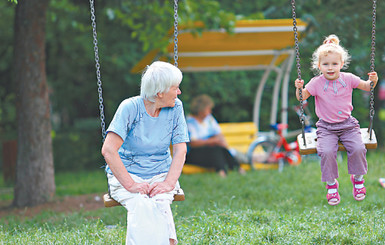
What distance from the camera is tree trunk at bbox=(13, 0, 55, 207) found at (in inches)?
259

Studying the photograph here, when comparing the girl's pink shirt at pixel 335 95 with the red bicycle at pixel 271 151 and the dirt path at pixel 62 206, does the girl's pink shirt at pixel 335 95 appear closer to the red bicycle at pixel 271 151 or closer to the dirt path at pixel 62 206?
the dirt path at pixel 62 206

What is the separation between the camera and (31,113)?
6.63m

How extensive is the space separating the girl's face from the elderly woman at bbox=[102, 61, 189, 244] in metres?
1.31

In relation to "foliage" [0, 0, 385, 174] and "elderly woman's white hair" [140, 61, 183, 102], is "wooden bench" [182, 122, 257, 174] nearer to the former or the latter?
"foliage" [0, 0, 385, 174]

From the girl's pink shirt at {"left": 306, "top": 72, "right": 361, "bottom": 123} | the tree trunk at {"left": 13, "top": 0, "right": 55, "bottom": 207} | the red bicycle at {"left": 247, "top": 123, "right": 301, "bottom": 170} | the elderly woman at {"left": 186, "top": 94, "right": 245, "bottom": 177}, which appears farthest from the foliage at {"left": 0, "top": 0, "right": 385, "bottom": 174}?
the girl's pink shirt at {"left": 306, "top": 72, "right": 361, "bottom": 123}

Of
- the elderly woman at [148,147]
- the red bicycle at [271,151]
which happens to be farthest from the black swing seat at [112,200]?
the red bicycle at [271,151]

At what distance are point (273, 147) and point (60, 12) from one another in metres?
4.75

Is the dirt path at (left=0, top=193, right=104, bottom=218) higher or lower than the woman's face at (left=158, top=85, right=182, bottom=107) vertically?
lower

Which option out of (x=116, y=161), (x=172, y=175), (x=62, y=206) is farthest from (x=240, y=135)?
(x=116, y=161)

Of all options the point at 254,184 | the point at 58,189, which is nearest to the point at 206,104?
the point at 254,184

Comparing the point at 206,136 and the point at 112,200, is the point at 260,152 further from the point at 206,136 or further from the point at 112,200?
the point at 112,200

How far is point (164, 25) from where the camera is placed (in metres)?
8.23

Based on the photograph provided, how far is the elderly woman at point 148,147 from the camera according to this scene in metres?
3.61

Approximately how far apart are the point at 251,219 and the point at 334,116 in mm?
1327
